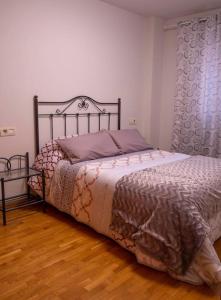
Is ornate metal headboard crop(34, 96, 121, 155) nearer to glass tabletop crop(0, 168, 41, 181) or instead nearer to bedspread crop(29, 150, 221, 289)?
glass tabletop crop(0, 168, 41, 181)

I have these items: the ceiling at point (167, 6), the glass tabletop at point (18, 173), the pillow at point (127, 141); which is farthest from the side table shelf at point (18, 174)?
the ceiling at point (167, 6)

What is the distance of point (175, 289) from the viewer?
5.65 feet

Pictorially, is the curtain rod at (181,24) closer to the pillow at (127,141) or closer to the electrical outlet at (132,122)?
the electrical outlet at (132,122)

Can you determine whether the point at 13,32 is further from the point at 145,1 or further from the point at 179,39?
the point at 179,39

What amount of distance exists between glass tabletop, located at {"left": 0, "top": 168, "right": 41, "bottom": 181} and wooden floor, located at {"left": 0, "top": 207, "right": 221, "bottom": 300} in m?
0.45

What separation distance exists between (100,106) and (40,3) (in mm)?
1373

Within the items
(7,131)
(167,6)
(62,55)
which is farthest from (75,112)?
(167,6)

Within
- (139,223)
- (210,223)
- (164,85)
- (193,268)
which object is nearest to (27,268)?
(139,223)

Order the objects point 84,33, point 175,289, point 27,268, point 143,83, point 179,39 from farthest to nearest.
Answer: point 143,83 → point 179,39 → point 84,33 → point 27,268 → point 175,289

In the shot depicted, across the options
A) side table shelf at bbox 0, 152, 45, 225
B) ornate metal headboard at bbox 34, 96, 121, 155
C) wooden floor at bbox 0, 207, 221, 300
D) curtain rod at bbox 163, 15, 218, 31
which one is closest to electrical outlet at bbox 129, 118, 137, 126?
ornate metal headboard at bbox 34, 96, 121, 155

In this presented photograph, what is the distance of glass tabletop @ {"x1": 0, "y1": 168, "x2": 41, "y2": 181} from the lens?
8.51ft

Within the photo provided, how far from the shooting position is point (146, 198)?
6.40 ft

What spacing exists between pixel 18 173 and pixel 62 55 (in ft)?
4.65

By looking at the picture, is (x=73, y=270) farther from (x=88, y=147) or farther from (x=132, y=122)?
(x=132, y=122)
